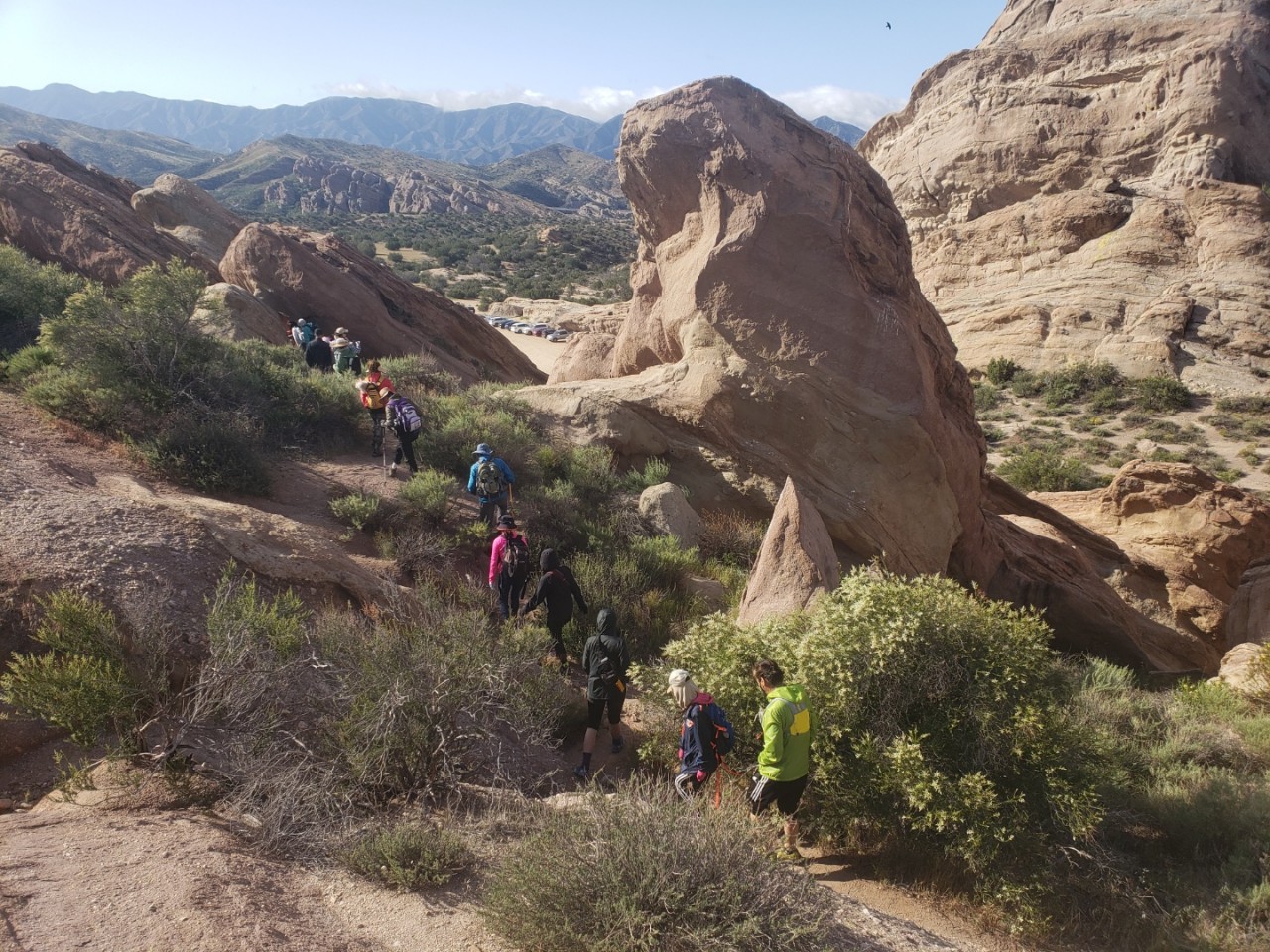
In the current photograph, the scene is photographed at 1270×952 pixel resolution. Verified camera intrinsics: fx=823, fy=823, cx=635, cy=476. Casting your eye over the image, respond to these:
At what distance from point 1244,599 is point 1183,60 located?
28995 millimetres

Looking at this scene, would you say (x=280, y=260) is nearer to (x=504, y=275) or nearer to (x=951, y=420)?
(x=951, y=420)

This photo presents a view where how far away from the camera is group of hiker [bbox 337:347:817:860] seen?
17.0ft

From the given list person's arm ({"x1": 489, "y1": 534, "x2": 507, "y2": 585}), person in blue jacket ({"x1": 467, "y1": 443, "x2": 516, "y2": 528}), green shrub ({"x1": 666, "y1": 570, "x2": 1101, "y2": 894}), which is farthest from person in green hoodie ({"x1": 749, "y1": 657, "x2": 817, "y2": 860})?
person in blue jacket ({"x1": 467, "y1": 443, "x2": 516, "y2": 528})

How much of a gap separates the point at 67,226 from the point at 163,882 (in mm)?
18381

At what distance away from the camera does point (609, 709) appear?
647 cm

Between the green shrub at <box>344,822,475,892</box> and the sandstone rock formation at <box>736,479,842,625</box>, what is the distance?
13.0 feet

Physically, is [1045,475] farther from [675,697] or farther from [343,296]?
[675,697]

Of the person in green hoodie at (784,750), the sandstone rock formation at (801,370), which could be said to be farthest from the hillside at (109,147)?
the person in green hoodie at (784,750)

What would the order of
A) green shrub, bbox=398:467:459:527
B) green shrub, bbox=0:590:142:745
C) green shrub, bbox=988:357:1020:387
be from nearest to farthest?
green shrub, bbox=0:590:142:745 → green shrub, bbox=398:467:459:527 → green shrub, bbox=988:357:1020:387

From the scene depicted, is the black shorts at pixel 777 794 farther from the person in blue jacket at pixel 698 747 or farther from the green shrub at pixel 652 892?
the green shrub at pixel 652 892

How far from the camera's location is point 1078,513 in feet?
55.1

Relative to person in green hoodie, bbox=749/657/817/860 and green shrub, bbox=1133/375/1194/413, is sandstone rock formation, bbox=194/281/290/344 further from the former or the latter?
green shrub, bbox=1133/375/1194/413

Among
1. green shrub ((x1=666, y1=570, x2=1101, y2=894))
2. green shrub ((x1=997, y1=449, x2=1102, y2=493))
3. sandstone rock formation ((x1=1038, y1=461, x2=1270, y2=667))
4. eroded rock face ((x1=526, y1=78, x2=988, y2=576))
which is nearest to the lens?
green shrub ((x1=666, y1=570, x2=1101, y2=894))

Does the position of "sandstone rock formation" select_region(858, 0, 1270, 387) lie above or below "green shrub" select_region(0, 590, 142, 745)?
above
